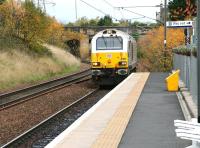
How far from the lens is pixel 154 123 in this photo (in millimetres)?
12094

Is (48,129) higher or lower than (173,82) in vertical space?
lower

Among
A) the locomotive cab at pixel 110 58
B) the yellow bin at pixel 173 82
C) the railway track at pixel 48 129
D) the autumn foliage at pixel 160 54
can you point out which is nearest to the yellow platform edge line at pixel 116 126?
the railway track at pixel 48 129

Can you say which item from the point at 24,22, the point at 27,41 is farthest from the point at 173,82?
the point at 27,41

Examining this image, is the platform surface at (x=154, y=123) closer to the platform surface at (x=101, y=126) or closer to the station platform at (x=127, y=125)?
the station platform at (x=127, y=125)

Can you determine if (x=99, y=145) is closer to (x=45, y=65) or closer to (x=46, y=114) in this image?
(x=46, y=114)

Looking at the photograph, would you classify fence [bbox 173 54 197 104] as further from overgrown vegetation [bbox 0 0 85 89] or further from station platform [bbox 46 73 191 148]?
overgrown vegetation [bbox 0 0 85 89]

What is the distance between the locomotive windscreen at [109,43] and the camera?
2869 cm

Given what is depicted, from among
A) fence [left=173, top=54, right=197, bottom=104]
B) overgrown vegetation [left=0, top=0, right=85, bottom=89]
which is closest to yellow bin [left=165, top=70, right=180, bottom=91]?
fence [left=173, top=54, right=197, bottom=104]

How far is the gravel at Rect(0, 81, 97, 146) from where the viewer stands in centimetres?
1420

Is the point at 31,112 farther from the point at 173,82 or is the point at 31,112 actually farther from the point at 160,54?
the point at 160,54

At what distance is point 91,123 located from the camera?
12062mm

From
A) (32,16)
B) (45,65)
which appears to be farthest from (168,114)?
(32,16)

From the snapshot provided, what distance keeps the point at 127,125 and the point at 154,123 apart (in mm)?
771

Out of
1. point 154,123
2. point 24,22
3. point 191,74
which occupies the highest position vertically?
point 24,22
